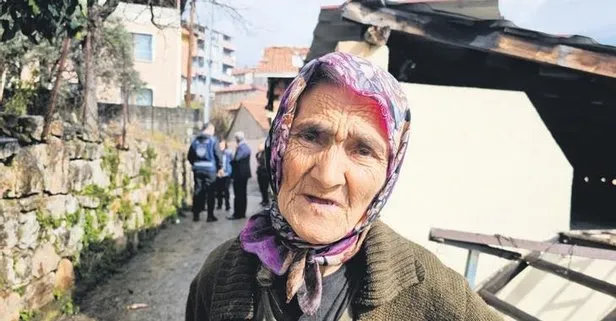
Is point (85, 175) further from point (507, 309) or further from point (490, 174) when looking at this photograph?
point (507, 309)

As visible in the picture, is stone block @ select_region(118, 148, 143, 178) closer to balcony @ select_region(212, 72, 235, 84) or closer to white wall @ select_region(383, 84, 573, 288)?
white wall @ select_region(383, 84, 573, 288)

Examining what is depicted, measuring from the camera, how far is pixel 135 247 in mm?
6695

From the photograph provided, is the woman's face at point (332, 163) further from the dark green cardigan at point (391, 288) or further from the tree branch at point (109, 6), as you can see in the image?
the tree branch at point (109, 6)

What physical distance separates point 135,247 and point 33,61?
533cm

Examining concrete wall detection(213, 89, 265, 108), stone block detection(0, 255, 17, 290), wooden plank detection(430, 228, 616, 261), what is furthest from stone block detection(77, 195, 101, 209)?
concrete wall detection(213, 89, 265, 108)

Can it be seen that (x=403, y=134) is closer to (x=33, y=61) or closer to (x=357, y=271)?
(x=357, y=271)

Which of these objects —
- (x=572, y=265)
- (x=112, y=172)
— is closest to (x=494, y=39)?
(x=572, y=265)

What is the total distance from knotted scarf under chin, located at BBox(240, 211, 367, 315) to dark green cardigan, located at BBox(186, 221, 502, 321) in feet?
0.17

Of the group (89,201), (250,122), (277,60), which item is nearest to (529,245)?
(89,201)

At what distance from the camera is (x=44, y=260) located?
13.6 ft

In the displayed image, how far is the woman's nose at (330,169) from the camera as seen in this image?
Result: 3.78ft

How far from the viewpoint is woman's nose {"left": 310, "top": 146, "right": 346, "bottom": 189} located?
3.78ft

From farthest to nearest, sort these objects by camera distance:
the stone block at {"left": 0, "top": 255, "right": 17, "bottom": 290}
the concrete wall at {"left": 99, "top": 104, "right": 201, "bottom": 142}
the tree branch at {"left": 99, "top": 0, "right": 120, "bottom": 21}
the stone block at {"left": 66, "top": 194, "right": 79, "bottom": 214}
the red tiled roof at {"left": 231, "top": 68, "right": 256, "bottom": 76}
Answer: the red tiled roof at {"left": 231, "top": 68, "right": 256, "bottom": 76}, the concrete wall at {"left": 99, "top": 104, "right": 201, "bottom": 142}, the tree branch at {"left": 99, "top": 0, "right": 120, "bottom": 21}, the stone block at {"left": 66, "top": 194, "right": 79, "bottom": 214}, the stone block at {"left": 0, "top": 255, "right": 17, "bottom": 290}

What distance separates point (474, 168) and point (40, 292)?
383 cm
